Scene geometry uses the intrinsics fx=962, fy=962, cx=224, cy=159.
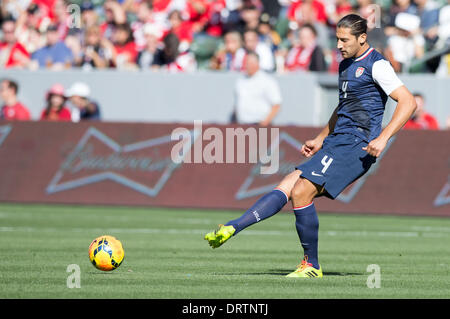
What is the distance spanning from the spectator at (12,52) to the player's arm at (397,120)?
A: 14.8 m

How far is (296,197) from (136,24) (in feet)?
46.9

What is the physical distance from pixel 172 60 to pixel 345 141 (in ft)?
40.1

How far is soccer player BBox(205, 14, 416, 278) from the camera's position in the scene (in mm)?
8711

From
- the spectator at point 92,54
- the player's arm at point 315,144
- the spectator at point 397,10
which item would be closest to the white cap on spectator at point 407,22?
the spectator at point 397,10

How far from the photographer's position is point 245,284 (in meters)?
8.27

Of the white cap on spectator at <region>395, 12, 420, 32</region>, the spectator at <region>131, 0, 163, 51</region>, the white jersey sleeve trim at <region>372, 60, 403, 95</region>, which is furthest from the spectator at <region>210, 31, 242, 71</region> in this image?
the white jersey sleeve trim at <region>372, 60, 403, 95</region>

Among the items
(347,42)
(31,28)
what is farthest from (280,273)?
(31,28)

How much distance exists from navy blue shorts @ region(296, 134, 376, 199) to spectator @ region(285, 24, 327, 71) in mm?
10734

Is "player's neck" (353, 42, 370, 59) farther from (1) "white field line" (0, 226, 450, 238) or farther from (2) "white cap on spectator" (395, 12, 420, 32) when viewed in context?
(2) "white cap on spectator" (395, 12, 420, 32)

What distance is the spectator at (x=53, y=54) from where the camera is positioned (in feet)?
71.3

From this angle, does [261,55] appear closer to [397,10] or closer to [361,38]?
[397,10]
